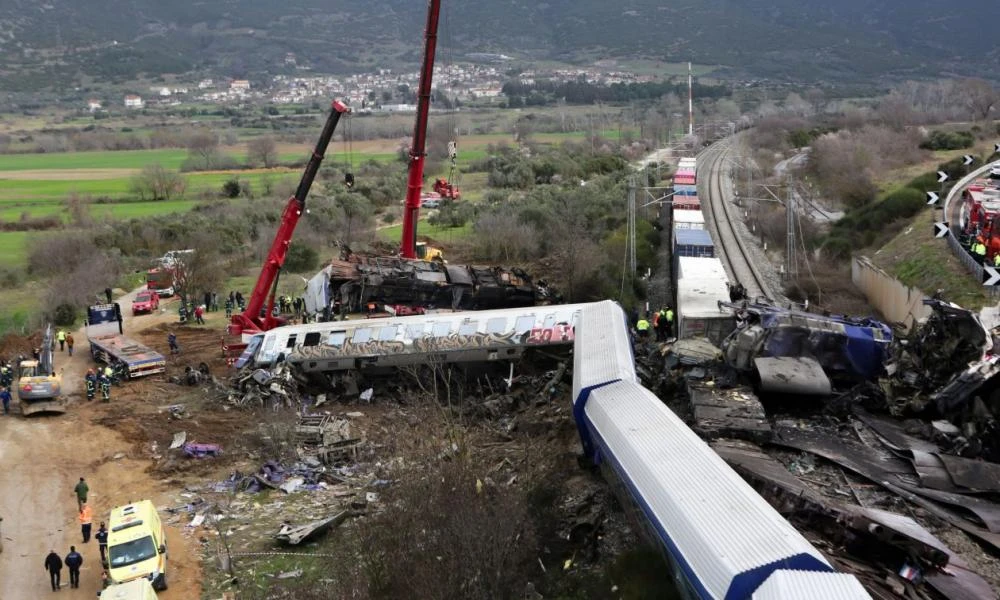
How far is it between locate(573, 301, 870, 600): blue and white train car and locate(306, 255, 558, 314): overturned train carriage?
1599cm

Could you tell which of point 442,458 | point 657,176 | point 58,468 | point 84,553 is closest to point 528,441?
point 442,458

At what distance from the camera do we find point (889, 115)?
93.9 metres

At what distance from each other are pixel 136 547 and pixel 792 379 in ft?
46.0

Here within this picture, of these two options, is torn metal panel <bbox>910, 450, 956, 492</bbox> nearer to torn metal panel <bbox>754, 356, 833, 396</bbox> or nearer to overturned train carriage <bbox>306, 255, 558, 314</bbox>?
torn metal panel <bbox>754, 356, 833, 396</bbox>

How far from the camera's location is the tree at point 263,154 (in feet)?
378

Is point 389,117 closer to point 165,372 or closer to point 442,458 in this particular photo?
point 165,372

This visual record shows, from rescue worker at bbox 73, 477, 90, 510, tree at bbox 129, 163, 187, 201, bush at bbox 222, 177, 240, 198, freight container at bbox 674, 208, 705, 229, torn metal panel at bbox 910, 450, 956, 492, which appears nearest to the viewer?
torn metal panel at bbox 910, 450, 956, 492

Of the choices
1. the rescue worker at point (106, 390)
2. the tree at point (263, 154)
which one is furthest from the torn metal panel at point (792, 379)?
the tree at point (263, 154)

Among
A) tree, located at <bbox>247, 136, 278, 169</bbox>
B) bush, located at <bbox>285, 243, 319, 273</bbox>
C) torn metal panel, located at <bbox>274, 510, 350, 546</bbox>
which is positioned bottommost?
tree, located at <bbox>247, 136, 278, 169</bbox>

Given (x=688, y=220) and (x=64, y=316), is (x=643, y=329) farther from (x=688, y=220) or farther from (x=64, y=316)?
(x=64, y=316)

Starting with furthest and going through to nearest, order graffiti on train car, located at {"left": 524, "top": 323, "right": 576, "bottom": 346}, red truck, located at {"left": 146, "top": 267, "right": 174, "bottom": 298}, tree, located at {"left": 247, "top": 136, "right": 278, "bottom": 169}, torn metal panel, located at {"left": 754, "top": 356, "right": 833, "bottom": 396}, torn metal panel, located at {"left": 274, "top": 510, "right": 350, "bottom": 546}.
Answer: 1. tree, located at {"left": 247, "top": 136, "right": 278, "bottom": 169}
2. red truck, located at {"left": 146, "top": 267, "right": 174, "bottom": 298}
3. graffiti on train car, located at {"left": 524, "top": 323, "right": 576, "bottom": 346}
4. torn metal panel, located at {"left": 754, "top": 356, "right": 833, "bottom": 396}
5. torn metal panel, located at {"left": 274, "top": 510, "right": 350, "bottom": 546}

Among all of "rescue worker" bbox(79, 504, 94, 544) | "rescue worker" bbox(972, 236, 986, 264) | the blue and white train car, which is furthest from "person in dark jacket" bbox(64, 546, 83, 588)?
"rescue worker" bbox(972, 236, 986, 264)

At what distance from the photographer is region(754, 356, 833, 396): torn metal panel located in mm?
20016

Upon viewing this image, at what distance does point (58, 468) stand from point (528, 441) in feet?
43.1
